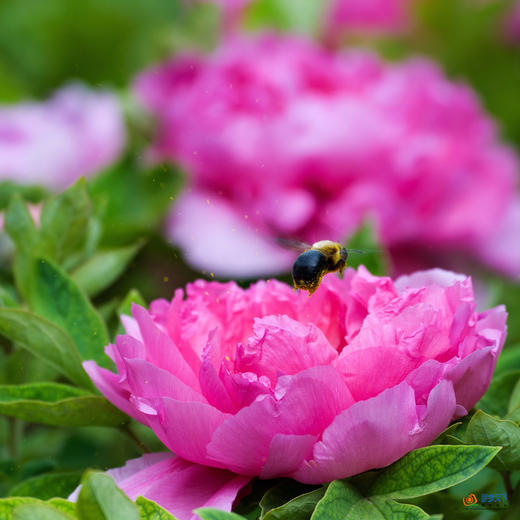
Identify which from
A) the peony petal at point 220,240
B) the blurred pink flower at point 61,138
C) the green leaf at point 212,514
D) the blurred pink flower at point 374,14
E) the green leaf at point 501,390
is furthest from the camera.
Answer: the blurred pink flower at point 374,14

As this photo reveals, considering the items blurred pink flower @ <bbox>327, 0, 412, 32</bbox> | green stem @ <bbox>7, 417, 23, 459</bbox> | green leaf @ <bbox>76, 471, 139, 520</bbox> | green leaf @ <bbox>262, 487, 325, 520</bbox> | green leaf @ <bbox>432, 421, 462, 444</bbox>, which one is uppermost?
blurred pink flower @ <bbox>327, 0, 412, 32</bbox>

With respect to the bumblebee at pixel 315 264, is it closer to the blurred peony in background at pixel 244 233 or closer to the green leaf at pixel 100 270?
the blurred peony in background at pixel 244 233

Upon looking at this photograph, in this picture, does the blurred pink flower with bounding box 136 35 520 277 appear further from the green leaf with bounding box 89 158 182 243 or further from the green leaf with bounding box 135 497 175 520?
the green leaf with bounding box 135 497 175 520

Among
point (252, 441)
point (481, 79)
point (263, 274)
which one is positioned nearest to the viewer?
point (252, 441)

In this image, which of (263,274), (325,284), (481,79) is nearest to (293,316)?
(325,284)

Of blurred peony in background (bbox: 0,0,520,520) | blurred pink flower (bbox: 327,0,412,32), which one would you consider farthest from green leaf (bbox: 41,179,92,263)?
blurred pink flower (bbox: 327,0,412,32)

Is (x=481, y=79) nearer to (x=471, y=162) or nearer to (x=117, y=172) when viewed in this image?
(x=471, y=162)

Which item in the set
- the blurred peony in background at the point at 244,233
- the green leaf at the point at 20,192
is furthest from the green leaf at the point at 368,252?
the green leaf at the point at 20,192
